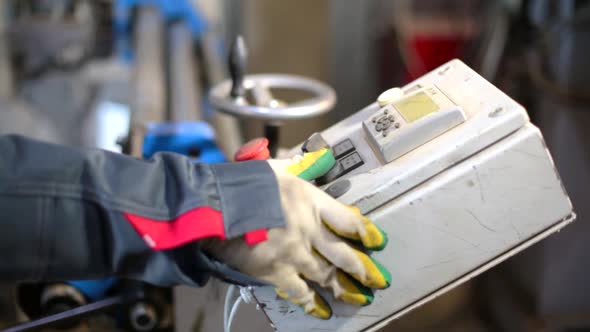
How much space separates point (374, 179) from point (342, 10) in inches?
A: 61.2

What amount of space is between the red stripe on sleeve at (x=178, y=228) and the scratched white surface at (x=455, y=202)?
5.8 inches

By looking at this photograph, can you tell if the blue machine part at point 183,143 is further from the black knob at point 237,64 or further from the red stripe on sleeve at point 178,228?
the red stripe on sleeve at point 178,228

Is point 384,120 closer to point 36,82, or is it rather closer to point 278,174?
point 278,174

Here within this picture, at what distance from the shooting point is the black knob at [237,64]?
39.8 inches

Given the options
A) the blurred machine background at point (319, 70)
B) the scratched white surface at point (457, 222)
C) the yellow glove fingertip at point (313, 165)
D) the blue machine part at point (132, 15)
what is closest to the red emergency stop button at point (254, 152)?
the yellow glove fingertip at point (313, 165)

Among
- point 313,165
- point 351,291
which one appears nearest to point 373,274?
point 351,291

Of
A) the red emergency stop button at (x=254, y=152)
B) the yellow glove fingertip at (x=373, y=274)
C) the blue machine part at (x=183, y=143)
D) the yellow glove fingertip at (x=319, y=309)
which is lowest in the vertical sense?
the blue machine part at (x=183, y=143)

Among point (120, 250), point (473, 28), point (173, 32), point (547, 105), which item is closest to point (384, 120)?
point (120, 250)

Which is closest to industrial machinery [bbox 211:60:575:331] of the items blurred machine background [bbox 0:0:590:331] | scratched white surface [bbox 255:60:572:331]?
scratched white surface [bbox 255:60:572:331]

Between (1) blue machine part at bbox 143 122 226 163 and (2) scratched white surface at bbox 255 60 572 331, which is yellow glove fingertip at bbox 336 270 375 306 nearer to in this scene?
(2) scratched white surface at bbox 255 60 572 331

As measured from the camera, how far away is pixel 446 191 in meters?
0.68

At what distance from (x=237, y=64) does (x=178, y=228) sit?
0.48m

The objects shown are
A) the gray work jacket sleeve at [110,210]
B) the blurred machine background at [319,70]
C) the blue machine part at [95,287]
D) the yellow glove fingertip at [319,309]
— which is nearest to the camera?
the gray work jacket sleeve at [110,210]

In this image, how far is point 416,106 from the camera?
0.75 metres
